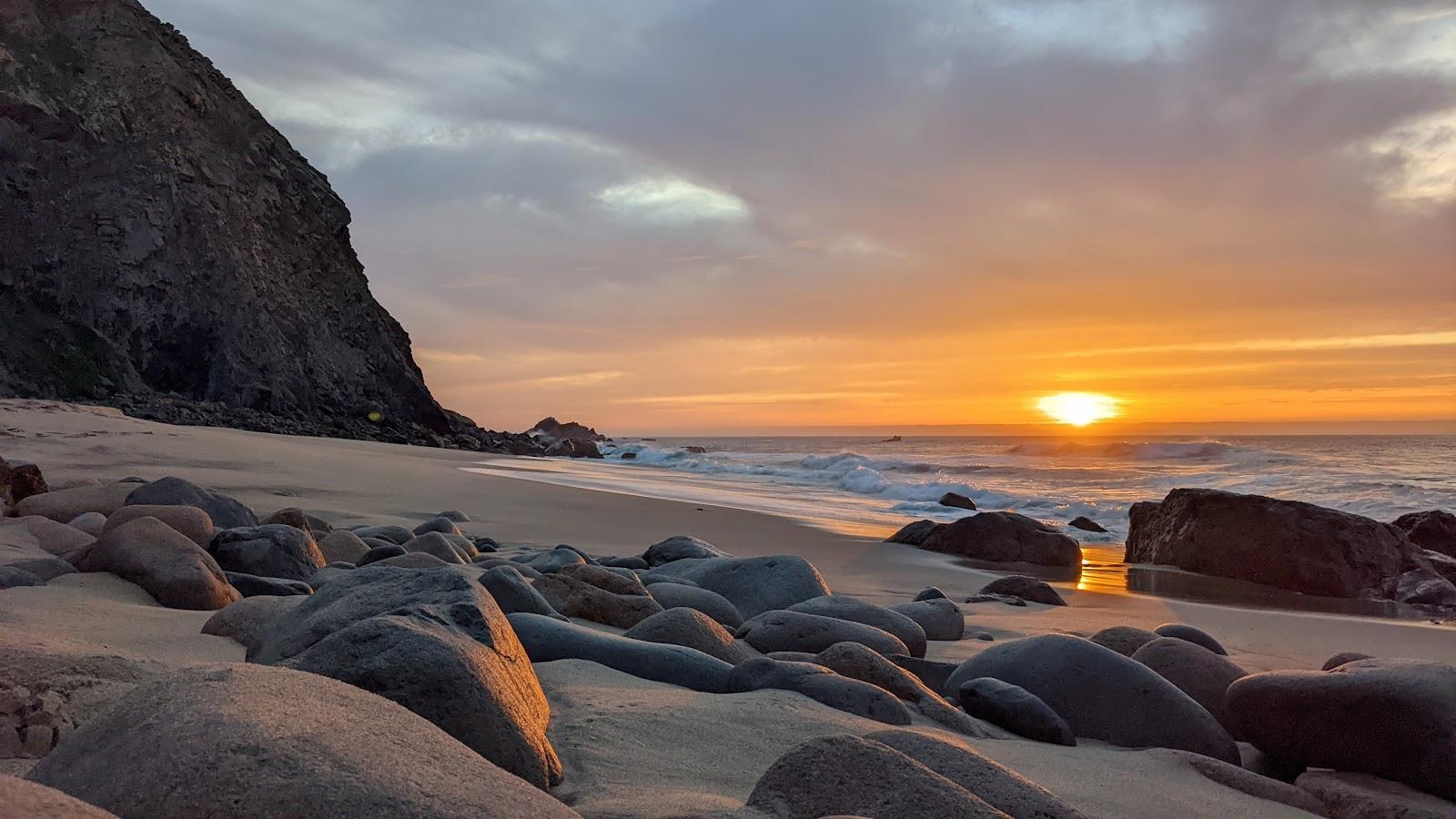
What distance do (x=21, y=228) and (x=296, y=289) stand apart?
6.47 meters

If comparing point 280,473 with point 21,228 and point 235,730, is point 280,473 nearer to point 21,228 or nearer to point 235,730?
point 235,730

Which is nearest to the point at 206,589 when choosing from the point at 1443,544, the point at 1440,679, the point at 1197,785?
the point at 1197,785

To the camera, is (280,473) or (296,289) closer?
(280,473)

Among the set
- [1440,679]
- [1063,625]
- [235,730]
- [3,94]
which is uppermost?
[3,94]

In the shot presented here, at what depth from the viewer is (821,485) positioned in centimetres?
1959

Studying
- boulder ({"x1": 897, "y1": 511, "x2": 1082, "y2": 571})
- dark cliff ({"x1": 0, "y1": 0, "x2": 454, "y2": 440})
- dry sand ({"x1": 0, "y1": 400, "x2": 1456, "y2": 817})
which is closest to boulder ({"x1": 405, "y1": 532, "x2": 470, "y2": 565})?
dry sand ({"x1": 0, "y1": 400, "x2": 1456, "y2": 817})

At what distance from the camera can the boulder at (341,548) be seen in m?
5.18

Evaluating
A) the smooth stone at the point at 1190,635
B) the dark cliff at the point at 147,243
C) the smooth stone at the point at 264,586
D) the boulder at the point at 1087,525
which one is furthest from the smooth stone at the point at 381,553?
the dark cliff at the point at 147,243

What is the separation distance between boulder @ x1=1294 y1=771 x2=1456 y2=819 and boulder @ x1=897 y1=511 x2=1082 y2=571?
6224 mm

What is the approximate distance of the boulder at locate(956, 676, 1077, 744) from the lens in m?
3.06

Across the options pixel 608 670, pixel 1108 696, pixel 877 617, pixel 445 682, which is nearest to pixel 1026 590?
pixel 877 617

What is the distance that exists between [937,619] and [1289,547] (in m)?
4.98

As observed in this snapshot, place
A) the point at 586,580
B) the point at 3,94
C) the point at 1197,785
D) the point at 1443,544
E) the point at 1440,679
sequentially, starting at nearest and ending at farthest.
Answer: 1. the point at 1197,785
2. the point at 1440,679
3. the point at 586,580
4. the point at 1443,544
5. the point at 3,94

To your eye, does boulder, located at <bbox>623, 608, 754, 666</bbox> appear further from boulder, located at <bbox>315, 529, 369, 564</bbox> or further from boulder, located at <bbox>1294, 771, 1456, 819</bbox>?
boulder, located at <bbox>315, 529, 369, 564</bbox>
